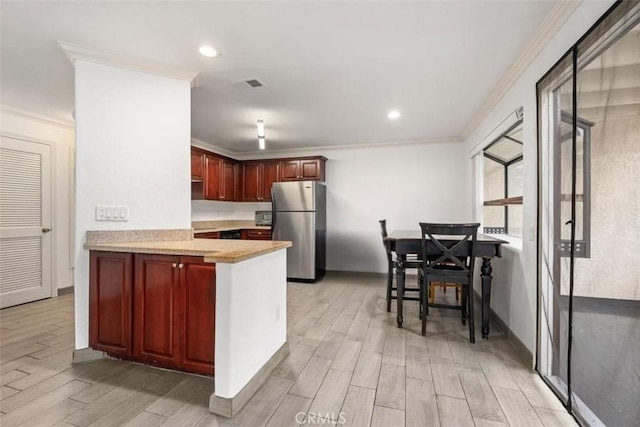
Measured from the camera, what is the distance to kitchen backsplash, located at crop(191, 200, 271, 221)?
4.94m

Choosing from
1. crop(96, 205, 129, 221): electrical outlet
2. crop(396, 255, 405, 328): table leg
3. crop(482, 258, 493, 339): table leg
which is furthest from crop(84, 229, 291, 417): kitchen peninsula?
crop(482, 258, 493, 339): table leg

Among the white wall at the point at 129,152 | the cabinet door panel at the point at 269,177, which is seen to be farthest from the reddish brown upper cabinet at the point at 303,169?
the white wall at the point at 129,152

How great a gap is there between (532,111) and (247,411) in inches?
109

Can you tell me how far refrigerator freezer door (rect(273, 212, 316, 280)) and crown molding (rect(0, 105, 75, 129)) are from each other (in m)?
3.21

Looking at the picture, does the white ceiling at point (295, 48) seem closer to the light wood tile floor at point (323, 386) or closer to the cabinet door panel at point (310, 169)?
the cabinet door panel at point (310, 169)

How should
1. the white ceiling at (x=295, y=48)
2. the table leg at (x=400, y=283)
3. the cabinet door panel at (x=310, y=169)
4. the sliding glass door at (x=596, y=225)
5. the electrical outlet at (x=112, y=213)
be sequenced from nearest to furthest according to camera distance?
the sliding glass door at (x=596, y=225) < the white ceiling at (x=295, y=48) < the electrical outlet at (x=112, y=213) < the table leg at (x=400, y=283) < the cabinet door panel at (x=310, y=169)

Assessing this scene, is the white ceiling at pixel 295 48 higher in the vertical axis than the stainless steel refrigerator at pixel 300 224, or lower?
higher

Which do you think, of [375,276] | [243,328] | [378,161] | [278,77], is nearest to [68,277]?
[243,328]

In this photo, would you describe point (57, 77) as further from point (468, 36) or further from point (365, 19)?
point (468, 36)

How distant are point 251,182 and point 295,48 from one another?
3537 mm

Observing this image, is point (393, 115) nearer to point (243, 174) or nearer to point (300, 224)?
point (300, 224)

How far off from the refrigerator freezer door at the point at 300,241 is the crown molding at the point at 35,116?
321 cm

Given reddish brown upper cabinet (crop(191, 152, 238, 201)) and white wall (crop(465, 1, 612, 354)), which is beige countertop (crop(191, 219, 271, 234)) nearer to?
reddish brown upper cabinet (crop(191, 152, 238, 201))

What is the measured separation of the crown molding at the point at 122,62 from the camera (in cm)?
209
